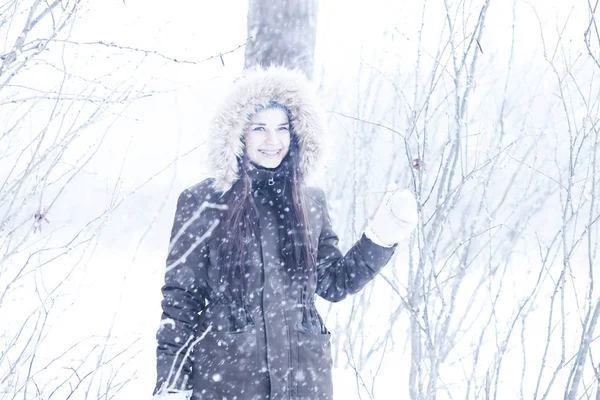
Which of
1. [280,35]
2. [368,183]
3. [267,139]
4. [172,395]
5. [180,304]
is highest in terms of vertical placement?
[368,183]

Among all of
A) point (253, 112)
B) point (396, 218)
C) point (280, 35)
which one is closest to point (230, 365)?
point (396, 218)

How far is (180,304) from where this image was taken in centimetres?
203

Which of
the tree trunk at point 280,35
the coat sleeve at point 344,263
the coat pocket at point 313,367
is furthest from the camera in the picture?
the tree trunk at point 280,35

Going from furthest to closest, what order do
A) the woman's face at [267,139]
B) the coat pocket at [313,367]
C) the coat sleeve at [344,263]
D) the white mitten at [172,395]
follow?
the woman's face at [267,139], the coat sleeve at [344,263], the coat pocket at [313,367], the white mitten at [172,395]

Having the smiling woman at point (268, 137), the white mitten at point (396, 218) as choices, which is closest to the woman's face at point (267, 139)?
the smiling woman at point (268, 137)

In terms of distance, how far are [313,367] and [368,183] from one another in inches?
140

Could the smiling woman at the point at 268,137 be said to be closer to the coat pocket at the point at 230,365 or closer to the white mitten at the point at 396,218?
the white mitten at the point at 396,218

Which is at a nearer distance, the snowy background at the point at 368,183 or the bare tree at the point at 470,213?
the snowy background at the point at 368,183

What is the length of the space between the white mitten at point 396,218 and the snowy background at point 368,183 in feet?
0.67

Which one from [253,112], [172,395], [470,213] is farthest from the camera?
[470,213]

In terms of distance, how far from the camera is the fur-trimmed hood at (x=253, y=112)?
2.19 m

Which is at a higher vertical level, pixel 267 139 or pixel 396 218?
Result: pixel 267 139

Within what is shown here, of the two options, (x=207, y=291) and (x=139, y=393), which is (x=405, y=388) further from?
(x=207, y=291)

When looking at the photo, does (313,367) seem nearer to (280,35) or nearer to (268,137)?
(268,137)
